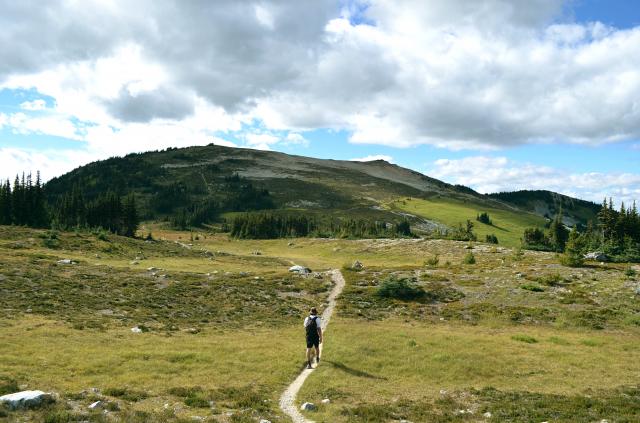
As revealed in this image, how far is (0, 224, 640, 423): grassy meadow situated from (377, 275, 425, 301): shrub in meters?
1.40

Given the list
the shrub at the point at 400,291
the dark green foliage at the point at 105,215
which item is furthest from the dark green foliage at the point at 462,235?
the dark green foliage at the point at 105,215

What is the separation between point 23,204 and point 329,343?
396 feet

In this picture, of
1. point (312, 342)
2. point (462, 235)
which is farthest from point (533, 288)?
point (462, 235)

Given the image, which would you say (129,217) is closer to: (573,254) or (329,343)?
(573,254)

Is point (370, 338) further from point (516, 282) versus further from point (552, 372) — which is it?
point (516, 282)

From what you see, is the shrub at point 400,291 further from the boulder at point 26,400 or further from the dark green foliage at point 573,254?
the boulder at point 26,400

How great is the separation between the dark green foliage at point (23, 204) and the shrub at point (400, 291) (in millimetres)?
106685

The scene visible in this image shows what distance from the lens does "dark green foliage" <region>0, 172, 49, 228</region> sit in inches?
4737

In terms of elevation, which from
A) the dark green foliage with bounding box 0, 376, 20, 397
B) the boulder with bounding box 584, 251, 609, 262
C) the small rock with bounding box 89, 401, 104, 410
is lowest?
the small rock with bounding box 89, 401, 104, 410

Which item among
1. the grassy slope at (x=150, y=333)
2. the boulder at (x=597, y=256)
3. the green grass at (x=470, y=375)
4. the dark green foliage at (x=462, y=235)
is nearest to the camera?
the green grass at (x=470, y=375)

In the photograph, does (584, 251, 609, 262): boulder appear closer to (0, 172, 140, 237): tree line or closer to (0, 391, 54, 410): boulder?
(0, 391, 54, 410): boulder

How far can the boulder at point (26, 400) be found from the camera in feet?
54.6

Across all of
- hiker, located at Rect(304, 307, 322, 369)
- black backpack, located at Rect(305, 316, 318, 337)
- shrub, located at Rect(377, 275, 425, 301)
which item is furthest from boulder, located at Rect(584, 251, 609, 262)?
black backpack, located at Rect(305, 316, 318, 337)

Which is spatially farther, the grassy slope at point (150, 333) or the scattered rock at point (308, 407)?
the grassy slope at point (150, 333)
